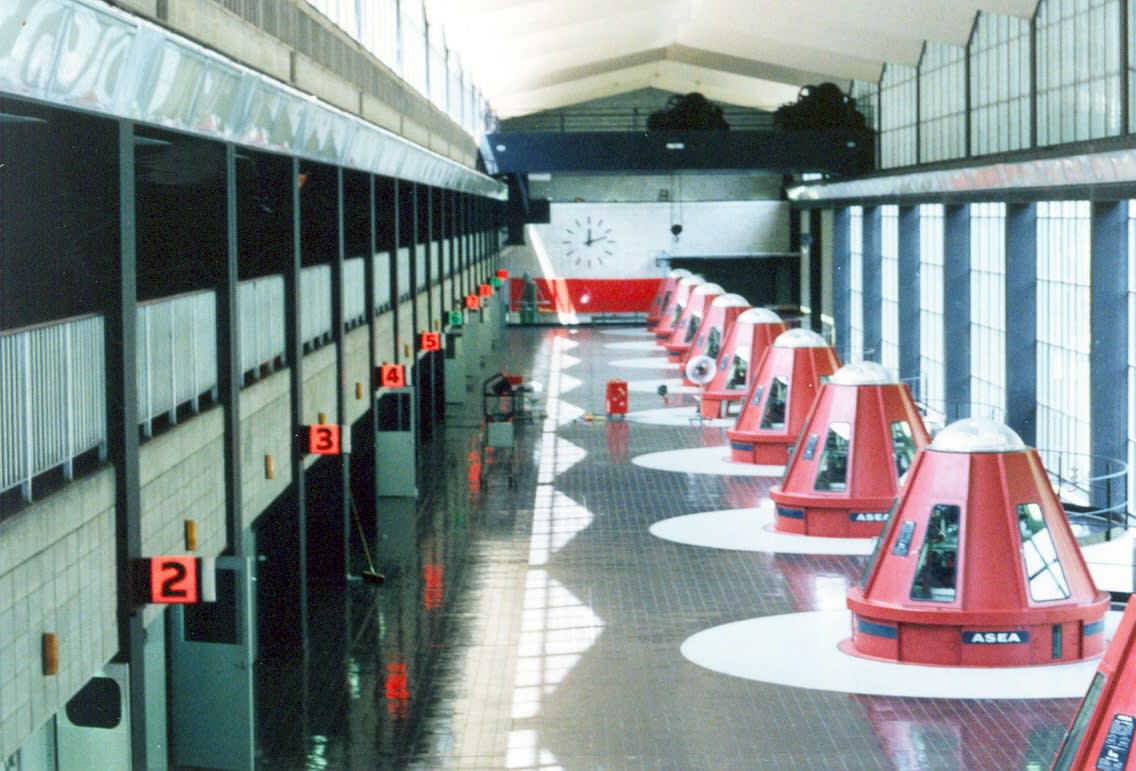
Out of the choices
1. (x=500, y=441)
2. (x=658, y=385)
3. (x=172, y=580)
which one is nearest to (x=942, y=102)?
(x=658, y=385)

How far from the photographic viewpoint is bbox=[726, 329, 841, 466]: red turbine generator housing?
31.0 meters

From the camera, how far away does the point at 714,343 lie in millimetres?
44625

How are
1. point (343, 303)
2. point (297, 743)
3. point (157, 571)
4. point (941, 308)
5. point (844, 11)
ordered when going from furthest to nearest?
point (844, 11) < point (941, 308) < point (343, 303) < point (297, 743) < point (157, 571)

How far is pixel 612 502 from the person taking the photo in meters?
28.1

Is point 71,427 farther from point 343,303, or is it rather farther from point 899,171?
point 899,171

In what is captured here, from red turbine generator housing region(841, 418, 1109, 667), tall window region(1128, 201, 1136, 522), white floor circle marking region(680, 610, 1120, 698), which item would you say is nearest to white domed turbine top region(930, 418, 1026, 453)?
red turbine generator housing region(841, 418, 1109, 667)

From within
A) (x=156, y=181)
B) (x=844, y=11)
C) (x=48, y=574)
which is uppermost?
(x=844, y=11)

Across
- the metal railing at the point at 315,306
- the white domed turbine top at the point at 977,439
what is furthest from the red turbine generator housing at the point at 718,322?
the white domed turbine top at the point at 977,439

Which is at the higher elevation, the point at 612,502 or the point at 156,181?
the point at 156,181

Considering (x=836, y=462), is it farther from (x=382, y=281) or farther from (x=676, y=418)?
(x=676, y=418)

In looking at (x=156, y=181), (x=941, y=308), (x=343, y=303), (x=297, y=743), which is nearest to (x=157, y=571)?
(x=297, y=743)

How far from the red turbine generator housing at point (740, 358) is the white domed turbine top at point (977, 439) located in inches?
790

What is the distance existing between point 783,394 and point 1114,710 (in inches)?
829

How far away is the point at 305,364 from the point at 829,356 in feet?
44.1
